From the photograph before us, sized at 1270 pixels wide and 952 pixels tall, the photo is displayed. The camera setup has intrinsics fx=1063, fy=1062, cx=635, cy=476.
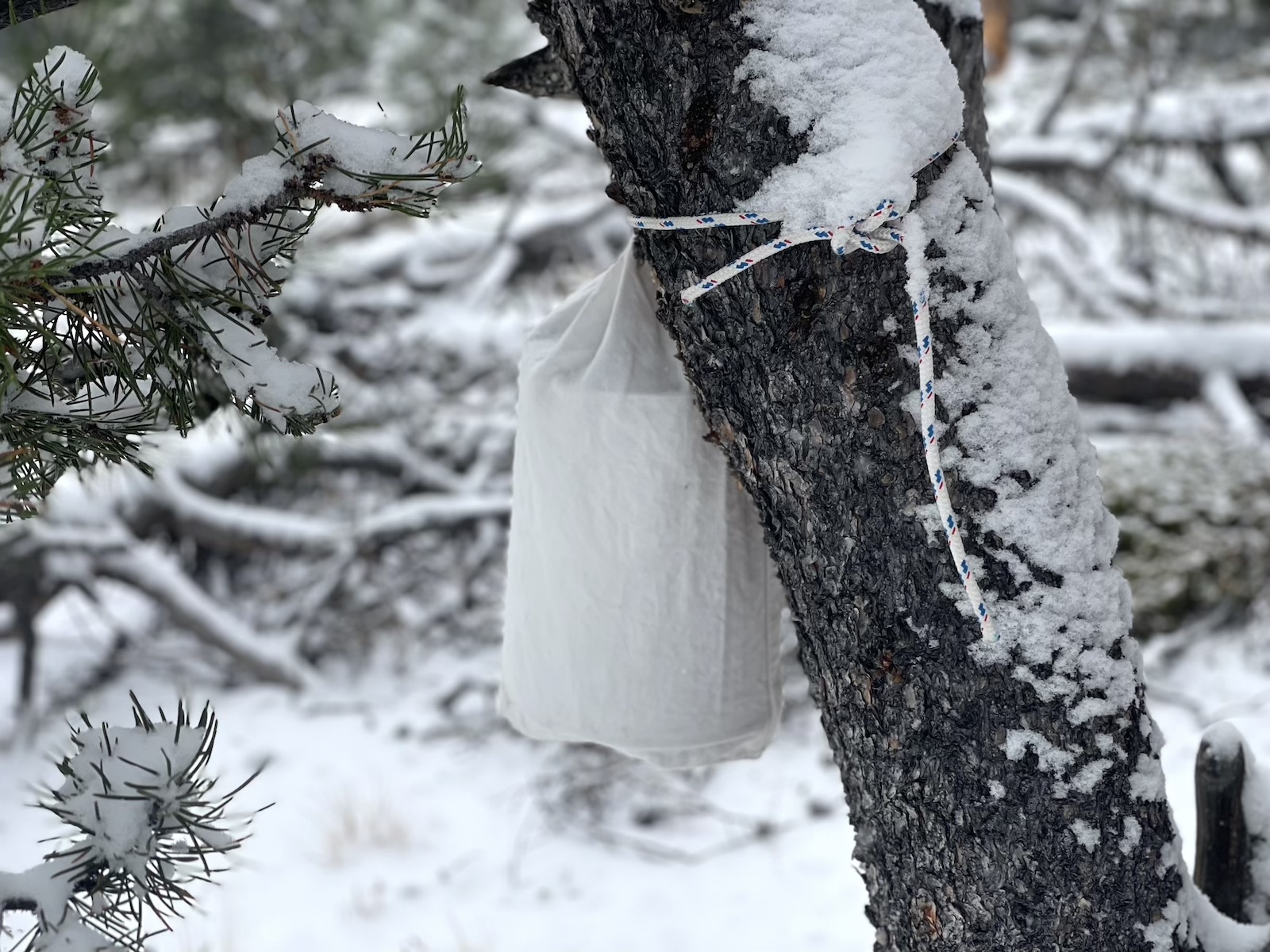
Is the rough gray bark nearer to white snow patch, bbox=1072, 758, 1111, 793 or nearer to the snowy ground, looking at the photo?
white snow patch, bbox=1072, 758, 1111, 793

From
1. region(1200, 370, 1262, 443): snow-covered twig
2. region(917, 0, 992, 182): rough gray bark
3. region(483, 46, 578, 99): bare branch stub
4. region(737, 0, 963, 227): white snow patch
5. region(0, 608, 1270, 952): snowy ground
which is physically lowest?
region(0, 608, 1270, 952): snowy ground

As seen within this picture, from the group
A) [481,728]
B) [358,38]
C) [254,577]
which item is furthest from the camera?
[358,38]

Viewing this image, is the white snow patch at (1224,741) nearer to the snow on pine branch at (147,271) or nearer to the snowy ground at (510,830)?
the snow on pine branch at (147,271)

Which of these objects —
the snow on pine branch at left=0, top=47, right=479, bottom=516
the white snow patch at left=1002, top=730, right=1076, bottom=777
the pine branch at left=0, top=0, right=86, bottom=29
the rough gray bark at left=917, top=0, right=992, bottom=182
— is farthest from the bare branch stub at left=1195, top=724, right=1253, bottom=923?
the pine branch at left=0, top=0, right=86, bottom=29

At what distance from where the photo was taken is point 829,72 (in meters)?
0.71

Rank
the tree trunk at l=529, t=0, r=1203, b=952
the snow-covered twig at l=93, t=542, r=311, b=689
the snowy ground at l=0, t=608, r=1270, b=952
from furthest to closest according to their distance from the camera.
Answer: the snow-covered twig at l=93, t=542, r=311, b=689 → the snowy ground at l=0, t=608, r=1270, b=952 → the tree trunk at l=529, t=0, r=1203, b=952

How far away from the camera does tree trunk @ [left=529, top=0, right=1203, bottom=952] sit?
73 centimetres

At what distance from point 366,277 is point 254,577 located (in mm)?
1200

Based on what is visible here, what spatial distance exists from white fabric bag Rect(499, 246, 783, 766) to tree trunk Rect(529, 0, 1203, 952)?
13 centimetres

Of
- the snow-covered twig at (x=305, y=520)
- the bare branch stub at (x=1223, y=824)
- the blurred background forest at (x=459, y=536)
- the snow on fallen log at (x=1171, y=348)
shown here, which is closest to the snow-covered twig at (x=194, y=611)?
the blurred background forest at (x=459, y=536)

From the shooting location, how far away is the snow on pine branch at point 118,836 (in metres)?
0.75

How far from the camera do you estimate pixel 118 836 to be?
750 mm

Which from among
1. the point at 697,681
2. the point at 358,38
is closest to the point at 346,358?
the point at 697,681

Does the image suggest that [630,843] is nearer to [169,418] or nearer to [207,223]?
[169,418]
